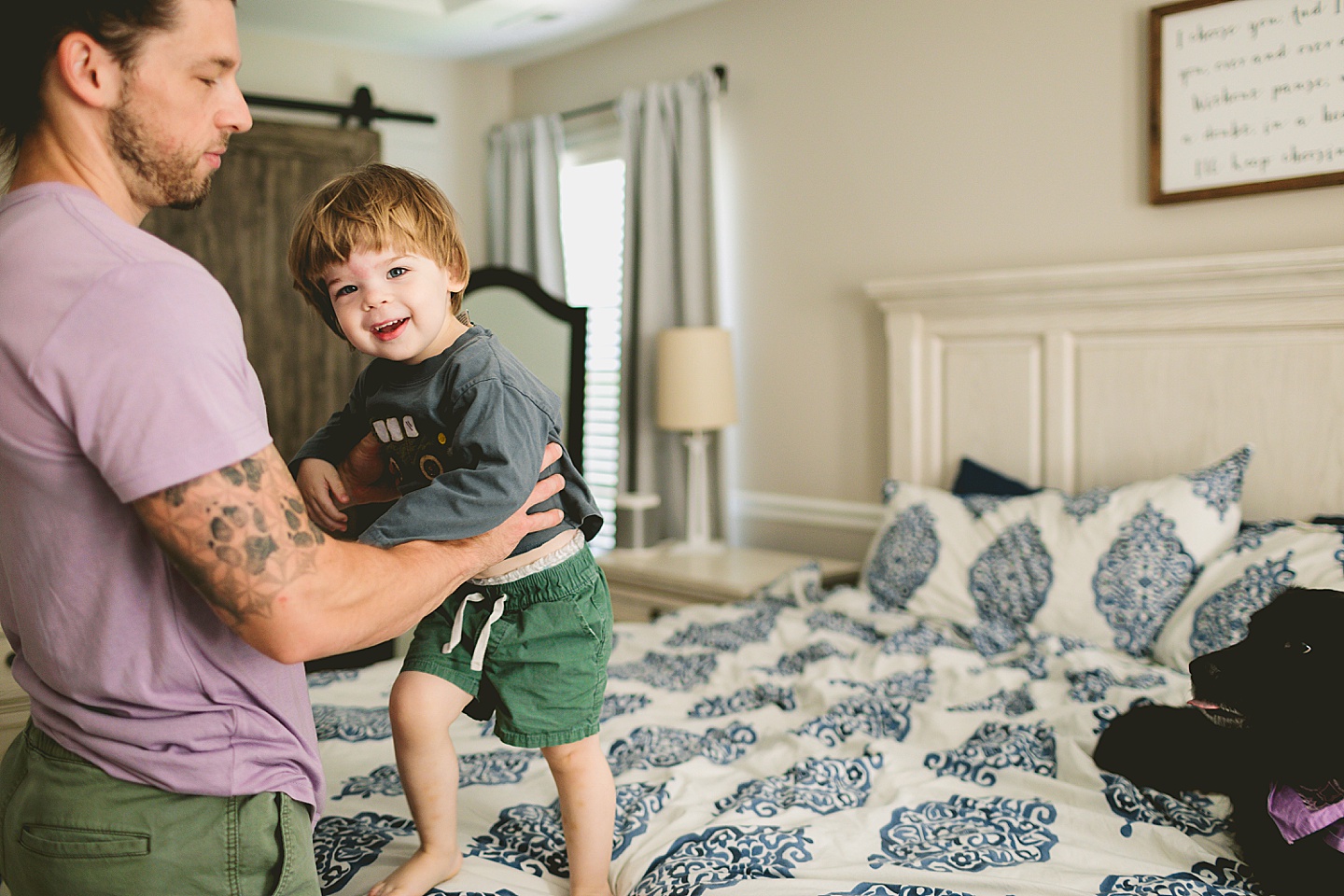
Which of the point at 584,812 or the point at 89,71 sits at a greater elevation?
the point at 89,71

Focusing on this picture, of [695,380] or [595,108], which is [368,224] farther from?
[595,108]

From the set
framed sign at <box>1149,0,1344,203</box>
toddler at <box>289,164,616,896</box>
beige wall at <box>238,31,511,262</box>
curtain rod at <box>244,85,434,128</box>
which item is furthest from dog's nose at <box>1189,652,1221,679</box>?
curtain rod at <box>244,85,434,128</box>

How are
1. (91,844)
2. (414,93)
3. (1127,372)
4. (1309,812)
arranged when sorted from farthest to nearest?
(414,93), (1127,372), (1309,812), (91,844)

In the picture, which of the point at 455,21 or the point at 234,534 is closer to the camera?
the point at 234,534

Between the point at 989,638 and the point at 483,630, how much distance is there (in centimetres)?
138

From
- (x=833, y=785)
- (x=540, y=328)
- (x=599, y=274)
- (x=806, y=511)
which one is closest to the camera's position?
(x=833, y=785)

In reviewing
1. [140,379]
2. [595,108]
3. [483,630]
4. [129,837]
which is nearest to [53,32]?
[140,379]

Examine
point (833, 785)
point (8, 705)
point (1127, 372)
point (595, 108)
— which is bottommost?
point (833, 785)

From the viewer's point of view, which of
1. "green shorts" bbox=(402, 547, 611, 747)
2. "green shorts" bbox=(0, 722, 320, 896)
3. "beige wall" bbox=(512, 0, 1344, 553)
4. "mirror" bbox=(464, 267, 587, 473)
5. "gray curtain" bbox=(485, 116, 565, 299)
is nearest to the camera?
"green shorts" bbox=(0, 722, 320, 896)

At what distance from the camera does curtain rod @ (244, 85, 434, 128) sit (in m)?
3.87

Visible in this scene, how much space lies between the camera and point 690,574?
126 inches

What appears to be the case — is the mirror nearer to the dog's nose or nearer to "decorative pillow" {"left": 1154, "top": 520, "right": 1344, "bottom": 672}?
"decorative pillow" {"left": 1154, "top": 520, "right": 1344, "bottom": 672}

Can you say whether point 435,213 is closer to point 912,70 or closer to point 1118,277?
point 1118,277

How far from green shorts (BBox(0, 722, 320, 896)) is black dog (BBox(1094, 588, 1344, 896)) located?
44.6 inches
